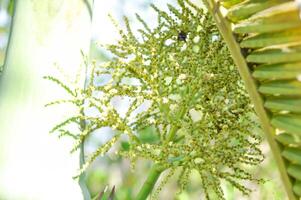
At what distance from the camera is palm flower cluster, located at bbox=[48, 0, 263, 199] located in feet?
3.25

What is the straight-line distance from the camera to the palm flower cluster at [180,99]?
989 millimetres

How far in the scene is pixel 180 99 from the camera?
3.39ft

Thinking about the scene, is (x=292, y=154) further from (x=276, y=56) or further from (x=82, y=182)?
(x=82, y=182)

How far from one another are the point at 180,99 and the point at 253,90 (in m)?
0.22

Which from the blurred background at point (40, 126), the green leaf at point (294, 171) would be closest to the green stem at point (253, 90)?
the green leaf at point (294, 171)

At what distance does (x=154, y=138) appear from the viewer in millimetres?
1888

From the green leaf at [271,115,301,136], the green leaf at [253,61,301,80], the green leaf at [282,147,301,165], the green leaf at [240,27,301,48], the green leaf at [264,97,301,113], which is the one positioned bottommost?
the green leaf at [282,147,301,165]

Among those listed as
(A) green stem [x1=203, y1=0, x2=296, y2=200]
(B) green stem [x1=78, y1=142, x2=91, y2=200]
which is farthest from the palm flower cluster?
(A) green stem [x1=203, y1=0, x2=296, y2=200]

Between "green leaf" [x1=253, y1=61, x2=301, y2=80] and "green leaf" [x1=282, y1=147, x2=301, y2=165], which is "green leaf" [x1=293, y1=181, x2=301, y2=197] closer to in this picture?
"green leaf" [x1=282, y1=147, x2=301, y2=165]

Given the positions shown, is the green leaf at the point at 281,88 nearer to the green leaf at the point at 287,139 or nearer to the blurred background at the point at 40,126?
the green leaf at the point at 287,139

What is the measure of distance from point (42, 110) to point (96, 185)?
2427 millimetres

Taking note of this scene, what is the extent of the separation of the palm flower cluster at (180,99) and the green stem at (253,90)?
0.53ft

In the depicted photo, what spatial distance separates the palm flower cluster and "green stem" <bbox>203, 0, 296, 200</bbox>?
16 centimetres

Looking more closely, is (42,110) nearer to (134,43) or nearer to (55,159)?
(55,159)
